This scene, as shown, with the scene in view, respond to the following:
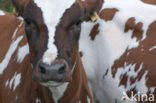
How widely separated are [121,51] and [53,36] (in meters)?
1.63

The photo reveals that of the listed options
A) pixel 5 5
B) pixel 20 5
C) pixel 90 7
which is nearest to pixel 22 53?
pixel 20 5

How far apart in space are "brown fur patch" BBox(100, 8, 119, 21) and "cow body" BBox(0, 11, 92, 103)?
3.16ft

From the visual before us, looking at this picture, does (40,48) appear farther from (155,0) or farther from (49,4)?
(155,0)

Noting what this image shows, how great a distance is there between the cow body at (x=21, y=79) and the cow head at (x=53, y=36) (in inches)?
14.7

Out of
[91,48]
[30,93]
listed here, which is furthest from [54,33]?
[91,48]

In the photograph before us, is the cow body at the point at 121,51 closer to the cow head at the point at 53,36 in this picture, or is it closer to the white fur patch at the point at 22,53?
the white fur patch at the point at 22,53

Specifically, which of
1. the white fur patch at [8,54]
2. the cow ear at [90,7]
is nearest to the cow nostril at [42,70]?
the cow ear at [90,7]

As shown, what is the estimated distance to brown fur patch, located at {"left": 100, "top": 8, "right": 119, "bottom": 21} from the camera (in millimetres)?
5637

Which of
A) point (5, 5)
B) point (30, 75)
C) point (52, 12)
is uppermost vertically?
point (52, 12)

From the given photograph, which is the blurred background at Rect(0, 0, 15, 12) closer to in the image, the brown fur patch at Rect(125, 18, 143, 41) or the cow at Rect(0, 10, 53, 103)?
the cow at Rect(0, 10, 53, 103)

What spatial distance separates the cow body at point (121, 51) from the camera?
5.20m

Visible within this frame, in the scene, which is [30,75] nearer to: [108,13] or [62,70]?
[62,70]

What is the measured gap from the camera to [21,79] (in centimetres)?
483

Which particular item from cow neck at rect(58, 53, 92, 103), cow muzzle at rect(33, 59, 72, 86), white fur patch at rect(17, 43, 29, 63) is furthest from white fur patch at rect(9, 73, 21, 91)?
cow muzzle at rect(33, 59, 72, 86)
